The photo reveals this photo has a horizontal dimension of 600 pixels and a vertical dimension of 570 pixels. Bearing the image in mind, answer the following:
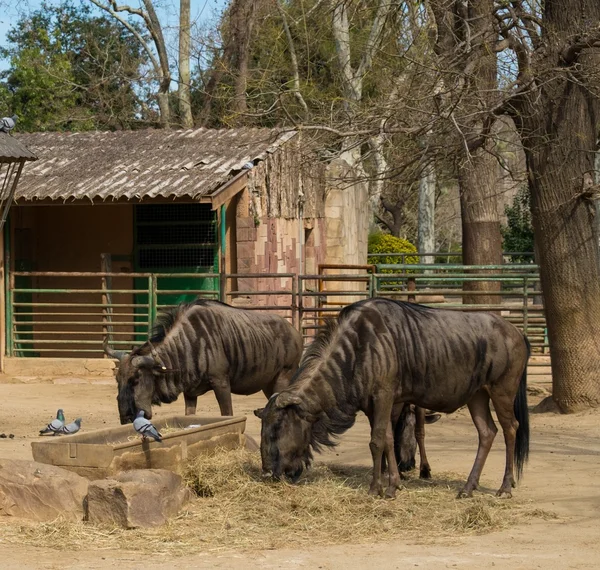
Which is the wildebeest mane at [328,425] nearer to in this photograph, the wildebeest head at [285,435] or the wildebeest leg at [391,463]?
the wildebeest head at [285,435]

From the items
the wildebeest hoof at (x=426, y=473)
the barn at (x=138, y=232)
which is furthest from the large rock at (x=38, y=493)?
the barn at (x=138, y=232)

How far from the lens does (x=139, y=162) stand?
1691cm

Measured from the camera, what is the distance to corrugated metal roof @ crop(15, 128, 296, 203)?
15500mm

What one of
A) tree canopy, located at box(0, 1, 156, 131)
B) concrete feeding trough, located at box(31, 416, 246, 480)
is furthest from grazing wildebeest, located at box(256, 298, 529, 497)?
tree canopy, located at box(0, 1, 156, 131)

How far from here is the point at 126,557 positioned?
608cm

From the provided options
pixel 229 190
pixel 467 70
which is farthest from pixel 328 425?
pixel 229 190

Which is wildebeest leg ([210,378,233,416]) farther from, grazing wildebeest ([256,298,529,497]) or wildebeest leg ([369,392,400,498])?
wildebeest leg ([369,392,400,498])

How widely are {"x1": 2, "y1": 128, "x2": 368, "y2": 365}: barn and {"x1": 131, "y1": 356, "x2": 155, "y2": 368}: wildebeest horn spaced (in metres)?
6.45

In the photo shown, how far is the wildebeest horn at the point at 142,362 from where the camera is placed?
8695mm

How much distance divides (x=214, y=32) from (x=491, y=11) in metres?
20.8

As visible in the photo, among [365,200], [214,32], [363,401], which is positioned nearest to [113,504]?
[363,401]

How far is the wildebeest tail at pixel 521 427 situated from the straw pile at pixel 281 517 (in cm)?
52

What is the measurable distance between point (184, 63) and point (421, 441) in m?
24.3

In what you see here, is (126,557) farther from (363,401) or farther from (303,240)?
(303,240)
